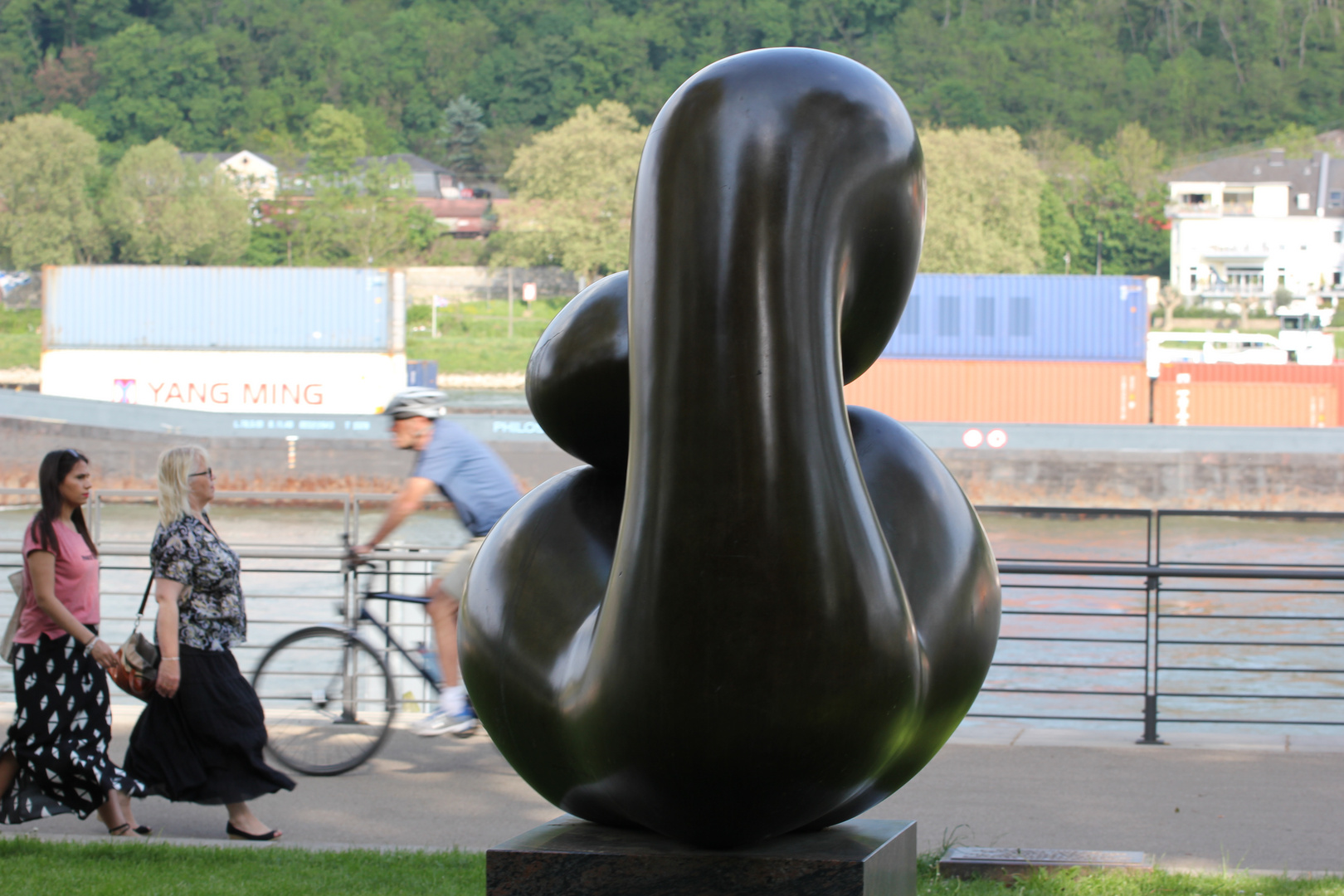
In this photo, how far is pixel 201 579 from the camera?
4.89m

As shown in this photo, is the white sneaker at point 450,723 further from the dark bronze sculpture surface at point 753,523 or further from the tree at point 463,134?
the tree at point 463,134

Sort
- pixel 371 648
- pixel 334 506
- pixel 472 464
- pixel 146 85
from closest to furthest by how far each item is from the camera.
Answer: pixel 472 464
pixel 371 648
pixel 334 506
pixel 146 85

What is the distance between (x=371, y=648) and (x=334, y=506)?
74.3 feet

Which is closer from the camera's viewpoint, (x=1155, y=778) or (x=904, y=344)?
(x=1155, y=778)

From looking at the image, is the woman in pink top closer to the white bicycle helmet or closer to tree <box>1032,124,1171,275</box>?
the white bicycle helmet

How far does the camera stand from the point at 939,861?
4594mm

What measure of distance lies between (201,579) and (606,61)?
152 metres

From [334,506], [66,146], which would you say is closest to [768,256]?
[334,506]

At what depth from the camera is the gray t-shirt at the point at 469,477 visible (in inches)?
235

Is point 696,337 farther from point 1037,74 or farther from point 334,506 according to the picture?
point 1037,74

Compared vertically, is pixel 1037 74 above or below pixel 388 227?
above

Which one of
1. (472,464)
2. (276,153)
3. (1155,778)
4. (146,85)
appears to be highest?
(146,85)

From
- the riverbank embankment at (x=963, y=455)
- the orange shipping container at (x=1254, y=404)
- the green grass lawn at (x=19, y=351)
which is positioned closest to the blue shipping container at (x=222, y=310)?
the riverbank embankment at (x=963, y=455)

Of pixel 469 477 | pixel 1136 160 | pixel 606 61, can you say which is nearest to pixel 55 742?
pixel 469 477
